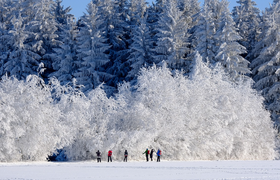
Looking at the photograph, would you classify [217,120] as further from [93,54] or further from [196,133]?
[93,54]

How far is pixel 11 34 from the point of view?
168 feet

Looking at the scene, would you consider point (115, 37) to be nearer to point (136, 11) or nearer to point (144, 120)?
point (136, 11)

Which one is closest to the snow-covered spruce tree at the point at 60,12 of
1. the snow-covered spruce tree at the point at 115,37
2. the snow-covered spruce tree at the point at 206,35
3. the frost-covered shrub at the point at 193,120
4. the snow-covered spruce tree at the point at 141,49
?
the snow-covered spruce tree at the point at 115,37

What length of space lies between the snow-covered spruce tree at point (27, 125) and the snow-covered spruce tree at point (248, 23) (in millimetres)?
28833

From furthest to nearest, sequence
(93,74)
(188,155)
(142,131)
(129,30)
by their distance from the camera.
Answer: (129,30) → (93,74) → (188,155) → (142,131)

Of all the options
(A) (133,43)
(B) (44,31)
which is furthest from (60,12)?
(A) (133,43)

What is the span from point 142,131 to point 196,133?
583cm

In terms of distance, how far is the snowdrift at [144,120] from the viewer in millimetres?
30641

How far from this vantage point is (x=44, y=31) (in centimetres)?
5234

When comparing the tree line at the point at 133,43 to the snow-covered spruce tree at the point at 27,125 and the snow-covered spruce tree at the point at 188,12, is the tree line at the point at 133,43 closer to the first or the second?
the snow-covered spruce tree at the point at 188,12

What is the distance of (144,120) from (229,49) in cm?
1589

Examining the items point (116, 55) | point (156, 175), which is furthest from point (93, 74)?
point (156, 175)

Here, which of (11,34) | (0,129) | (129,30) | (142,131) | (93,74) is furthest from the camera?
(129,30)

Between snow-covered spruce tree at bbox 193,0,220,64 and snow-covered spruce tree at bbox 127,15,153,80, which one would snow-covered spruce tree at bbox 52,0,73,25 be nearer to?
snow-covered spruce tree at bbox 127,15,153,80
